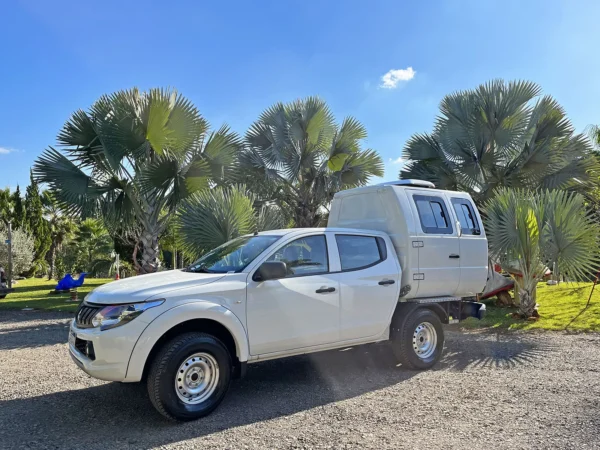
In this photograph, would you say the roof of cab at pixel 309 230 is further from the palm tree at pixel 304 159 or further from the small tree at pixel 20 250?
the small tree at pixel 20 250

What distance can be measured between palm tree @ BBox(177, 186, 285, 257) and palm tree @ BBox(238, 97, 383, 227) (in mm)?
4910

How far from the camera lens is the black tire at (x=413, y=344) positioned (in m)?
6.25

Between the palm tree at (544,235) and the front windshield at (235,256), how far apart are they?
605 centimetres

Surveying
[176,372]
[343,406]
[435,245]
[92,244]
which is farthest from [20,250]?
[343,406]

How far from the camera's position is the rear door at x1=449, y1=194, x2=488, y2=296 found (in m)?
7.03

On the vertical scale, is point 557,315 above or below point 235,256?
below

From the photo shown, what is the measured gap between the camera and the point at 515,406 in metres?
4.92

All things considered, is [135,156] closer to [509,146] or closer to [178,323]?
[178,323]

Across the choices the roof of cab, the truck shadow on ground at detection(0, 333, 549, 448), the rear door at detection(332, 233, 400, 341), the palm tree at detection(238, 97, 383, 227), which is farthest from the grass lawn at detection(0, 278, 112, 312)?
the rear door at detection(332, 233, 400, 341)

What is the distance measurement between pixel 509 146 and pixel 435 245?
9.60 metres

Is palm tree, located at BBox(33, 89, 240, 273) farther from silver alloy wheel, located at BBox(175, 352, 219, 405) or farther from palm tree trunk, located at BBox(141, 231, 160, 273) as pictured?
silver alloy wheel, located at BBox(175, 352, 219, 405)

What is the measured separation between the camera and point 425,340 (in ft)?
22.0

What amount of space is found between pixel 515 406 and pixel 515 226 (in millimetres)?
5501

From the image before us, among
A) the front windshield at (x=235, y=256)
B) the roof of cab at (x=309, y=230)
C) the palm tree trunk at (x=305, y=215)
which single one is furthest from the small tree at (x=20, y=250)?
the roof of cab at (x=309, y=230)
